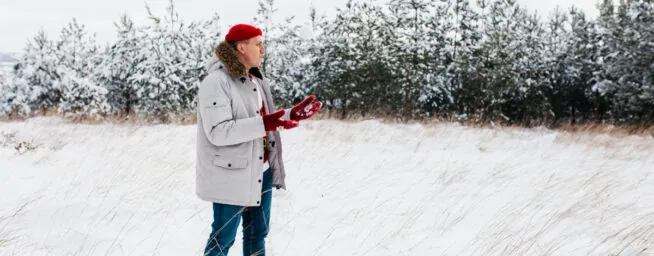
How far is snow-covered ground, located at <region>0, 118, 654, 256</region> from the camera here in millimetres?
3801

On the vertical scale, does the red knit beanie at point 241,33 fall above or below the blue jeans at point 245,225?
above

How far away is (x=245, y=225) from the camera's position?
285 cm

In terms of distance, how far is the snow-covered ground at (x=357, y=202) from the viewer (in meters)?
3.80

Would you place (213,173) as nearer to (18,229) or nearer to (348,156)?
(18,229)

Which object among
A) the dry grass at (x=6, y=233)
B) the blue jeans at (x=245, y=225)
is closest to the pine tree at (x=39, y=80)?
the dry grass at (x=6, y=233)

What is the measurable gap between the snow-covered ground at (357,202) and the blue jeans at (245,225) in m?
0.91

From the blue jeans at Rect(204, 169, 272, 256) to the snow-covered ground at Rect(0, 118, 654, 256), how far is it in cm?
91

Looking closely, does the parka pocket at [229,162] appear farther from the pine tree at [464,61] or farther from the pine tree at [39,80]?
the pine tree at [39,80]

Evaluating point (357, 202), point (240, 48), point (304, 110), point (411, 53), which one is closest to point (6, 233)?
point (240, 48)

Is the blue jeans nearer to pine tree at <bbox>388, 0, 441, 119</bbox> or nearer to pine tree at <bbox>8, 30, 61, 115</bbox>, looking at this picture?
pine tree at <bbox>388, 0, 441, 119</bbox>

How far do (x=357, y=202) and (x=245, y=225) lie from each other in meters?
2.57

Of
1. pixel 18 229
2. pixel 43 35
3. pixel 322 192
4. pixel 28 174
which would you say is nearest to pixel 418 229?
pixel 322 192

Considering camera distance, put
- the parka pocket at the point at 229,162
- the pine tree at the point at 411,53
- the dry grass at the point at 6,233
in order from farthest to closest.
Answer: the pine tree at the point at 411,53 → the dry grass at the point at 6,233 → the parka pocket at the point at 229,162

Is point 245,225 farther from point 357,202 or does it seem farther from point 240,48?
point 357,202
